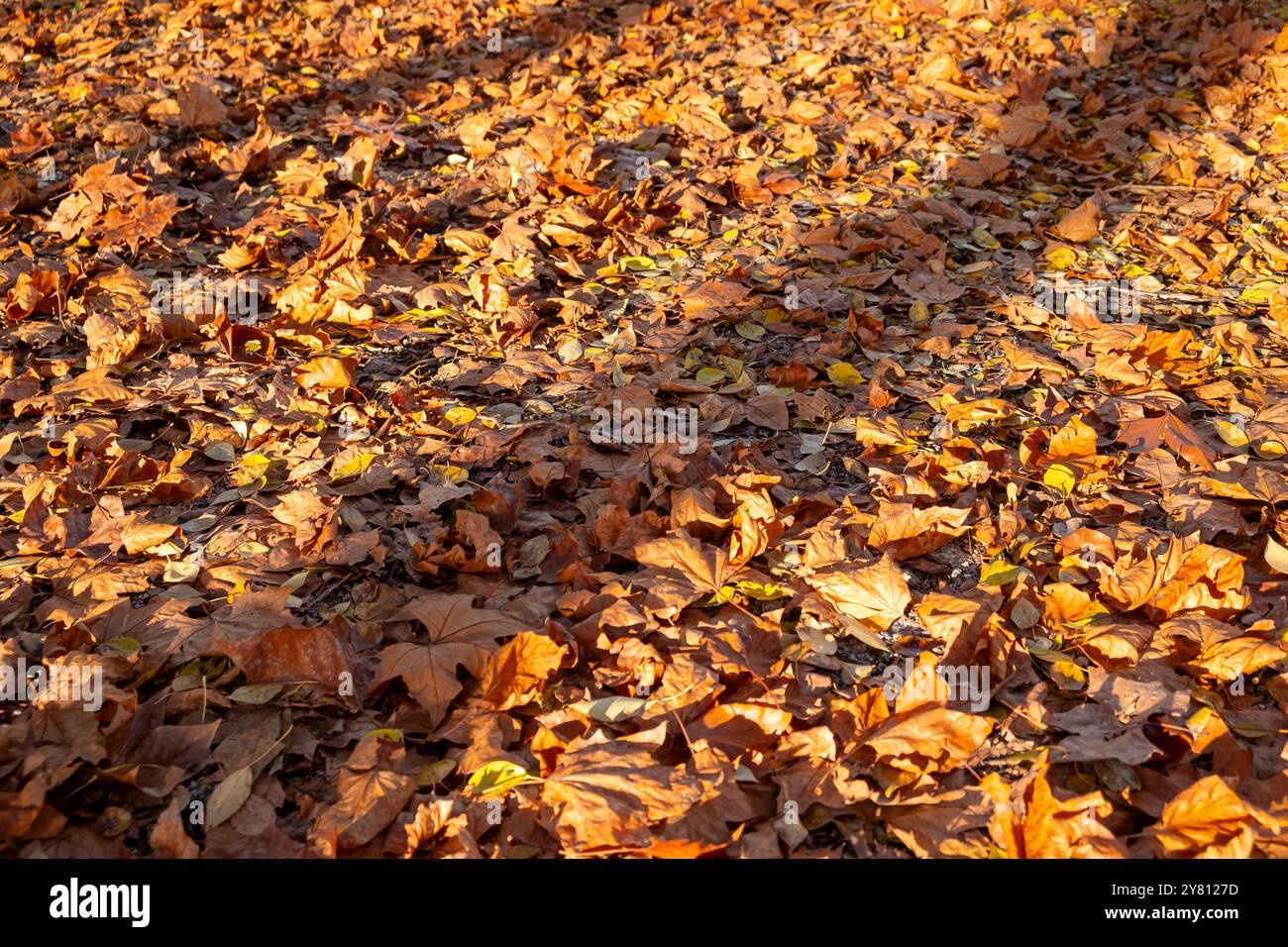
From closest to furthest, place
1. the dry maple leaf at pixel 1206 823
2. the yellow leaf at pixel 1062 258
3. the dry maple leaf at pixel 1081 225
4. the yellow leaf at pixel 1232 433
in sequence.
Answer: the dry maple leaf at pixel 1206 823 → the yellow leaf at pixel 1232 433 → the yellow leaf at pixel 1062 258 → the dry maple leaf at pixel 1081 225

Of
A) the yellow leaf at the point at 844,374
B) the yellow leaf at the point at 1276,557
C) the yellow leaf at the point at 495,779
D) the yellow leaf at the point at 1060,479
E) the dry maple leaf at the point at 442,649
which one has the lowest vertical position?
the yellow leaf at the point at 495,779

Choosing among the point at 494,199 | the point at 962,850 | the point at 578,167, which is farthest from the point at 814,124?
Result: the point at 962,850

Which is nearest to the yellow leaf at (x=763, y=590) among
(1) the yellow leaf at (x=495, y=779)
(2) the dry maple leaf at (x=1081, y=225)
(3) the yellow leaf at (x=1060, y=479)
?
(1) the yellow leaf at (x=495, y=779)

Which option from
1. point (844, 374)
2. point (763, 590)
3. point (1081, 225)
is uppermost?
point (1081, 225)

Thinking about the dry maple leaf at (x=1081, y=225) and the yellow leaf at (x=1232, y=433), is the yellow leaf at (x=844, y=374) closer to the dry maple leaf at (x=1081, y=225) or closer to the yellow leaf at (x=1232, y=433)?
the yellow leaf at (x=1232, y=433)

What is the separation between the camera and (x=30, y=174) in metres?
4.38

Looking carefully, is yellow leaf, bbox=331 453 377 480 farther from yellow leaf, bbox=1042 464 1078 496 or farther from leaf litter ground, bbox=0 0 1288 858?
yellow leaf, bbox=1042 464 1078 496

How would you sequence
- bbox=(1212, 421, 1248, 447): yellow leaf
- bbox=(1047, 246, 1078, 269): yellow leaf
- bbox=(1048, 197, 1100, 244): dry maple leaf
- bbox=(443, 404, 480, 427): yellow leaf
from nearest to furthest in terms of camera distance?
bbox=(1212, 421, 1248, 447): yellow leaf, bbox=(443, 404, 480, 427): yellow leaf, bbox=(1047, 246, 1078, 269): yellow leaf, bbox=(1048, 197, 1100, 244): dry maple leaf

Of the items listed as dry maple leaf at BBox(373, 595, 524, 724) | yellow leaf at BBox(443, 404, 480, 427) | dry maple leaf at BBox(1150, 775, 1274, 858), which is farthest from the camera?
yellow leaf at BBox(443, 404, 480, 427)

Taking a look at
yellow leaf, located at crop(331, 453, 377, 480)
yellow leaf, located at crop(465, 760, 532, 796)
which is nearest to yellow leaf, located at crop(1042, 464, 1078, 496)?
yellow leaf, located at crop(465, 760, 532, 796)

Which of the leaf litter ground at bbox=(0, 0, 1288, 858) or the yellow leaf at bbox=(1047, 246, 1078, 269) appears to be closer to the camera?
the leaf litter ground at bbox=(0, 0, 1288, 858)

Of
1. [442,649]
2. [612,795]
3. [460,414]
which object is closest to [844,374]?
[460,414]

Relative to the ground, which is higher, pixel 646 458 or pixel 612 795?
pixel 646 458

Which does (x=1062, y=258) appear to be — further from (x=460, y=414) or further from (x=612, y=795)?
(x=612, y=795)
